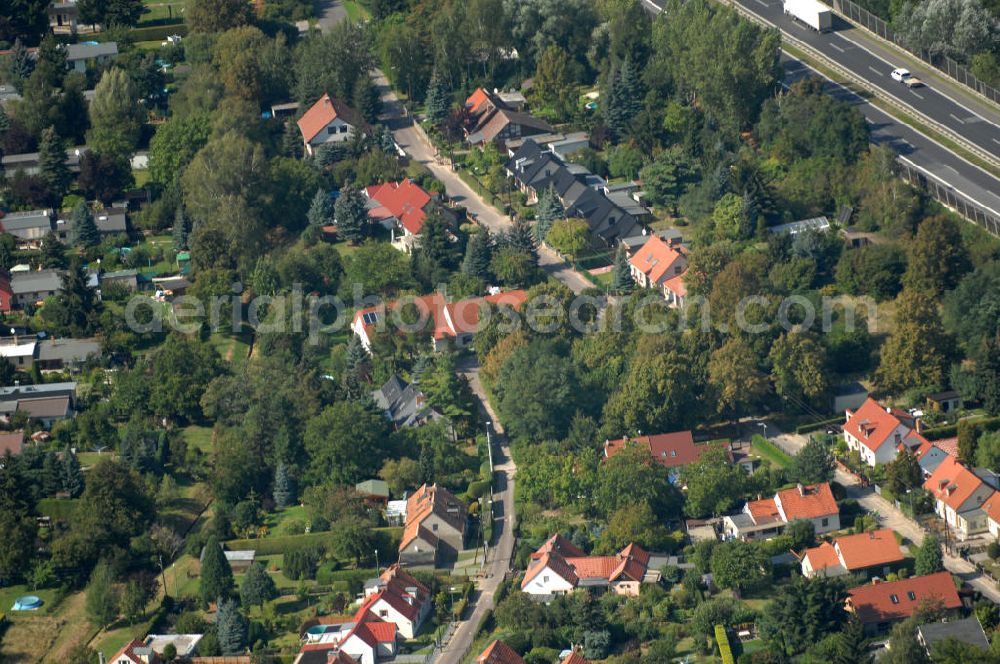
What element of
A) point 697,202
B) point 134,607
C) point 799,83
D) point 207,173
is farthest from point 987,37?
point 134,607

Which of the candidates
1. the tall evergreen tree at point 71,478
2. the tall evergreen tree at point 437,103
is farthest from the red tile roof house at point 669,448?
the tall evergreen tree at point 437,103

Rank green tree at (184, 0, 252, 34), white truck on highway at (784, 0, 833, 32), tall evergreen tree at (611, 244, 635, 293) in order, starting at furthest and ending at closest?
green tree at (184, 0, 252, 34) < white truck on highway at (784, 0, 833, 32) < tall evergreen tree at (611, 244, 635, 293)

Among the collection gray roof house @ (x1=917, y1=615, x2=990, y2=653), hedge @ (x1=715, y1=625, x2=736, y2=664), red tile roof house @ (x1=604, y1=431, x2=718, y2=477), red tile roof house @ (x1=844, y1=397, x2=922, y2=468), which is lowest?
red tile roof house @ (x1=604, y1=431, x2=718, y2=477)

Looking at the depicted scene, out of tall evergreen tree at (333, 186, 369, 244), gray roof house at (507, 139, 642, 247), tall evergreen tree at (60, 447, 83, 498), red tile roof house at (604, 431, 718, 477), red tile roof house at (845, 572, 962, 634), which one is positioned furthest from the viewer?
tall evergreen tree at (333, 186, 369, 244)

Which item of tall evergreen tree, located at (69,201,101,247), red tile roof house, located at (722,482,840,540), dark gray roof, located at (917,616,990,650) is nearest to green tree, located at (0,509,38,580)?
tall evergreen tree, located at (69,201,101,247)

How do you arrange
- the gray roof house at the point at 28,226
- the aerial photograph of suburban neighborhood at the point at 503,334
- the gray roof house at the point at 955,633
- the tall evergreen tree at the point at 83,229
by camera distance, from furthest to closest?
the gray roof house at the point at 28,226, the tall evergreen tree at the point at 83,229, the aerial photograph of suburban neighborhood at the point at 503,334, the gray roof house at the point at 955,633

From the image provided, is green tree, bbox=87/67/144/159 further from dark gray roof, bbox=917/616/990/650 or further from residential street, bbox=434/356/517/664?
dark gray roof, bbox=917/616/990/650

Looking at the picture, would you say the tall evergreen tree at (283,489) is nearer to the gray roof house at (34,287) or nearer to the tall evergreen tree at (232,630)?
the tall evergreen tree at (232,630)
